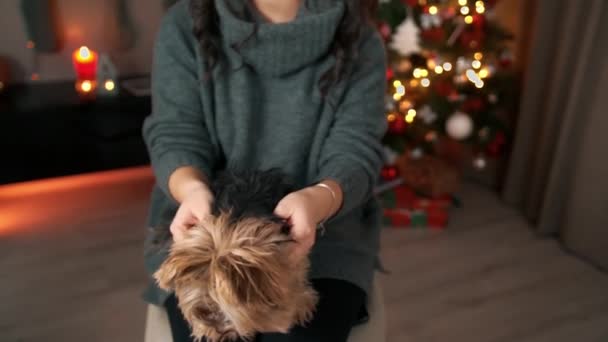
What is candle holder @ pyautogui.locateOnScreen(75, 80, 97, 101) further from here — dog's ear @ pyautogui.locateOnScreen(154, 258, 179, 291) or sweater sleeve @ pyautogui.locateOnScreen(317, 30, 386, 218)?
dog's ear @ pyautogui.locateOnScreen(154, 258, 179, 291)

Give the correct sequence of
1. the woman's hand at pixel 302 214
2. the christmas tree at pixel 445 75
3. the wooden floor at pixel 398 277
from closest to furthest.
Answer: the woman's hand at pixel 302 214
the wooden floor at pixel 398 277
the christmas tree at pixel 445 75

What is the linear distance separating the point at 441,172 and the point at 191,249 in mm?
1678

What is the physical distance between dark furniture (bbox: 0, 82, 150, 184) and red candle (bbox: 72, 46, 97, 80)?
0.26 ft

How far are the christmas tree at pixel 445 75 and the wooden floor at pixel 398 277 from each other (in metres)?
0.37

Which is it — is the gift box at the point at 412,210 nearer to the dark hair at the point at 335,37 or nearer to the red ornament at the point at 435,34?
the red ornament at the point at 435,34

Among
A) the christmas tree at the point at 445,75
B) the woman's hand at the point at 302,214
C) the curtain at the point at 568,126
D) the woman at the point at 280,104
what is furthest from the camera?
the christmas tree at the point at 445,75

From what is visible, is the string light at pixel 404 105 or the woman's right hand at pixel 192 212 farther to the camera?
the string light at pixel 404 105

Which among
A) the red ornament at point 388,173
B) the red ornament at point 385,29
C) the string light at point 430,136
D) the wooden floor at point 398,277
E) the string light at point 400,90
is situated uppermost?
the red ornament at point 385,29

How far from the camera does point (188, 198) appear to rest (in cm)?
81

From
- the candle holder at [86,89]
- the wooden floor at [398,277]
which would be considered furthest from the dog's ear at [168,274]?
the candle holder at [86,89]

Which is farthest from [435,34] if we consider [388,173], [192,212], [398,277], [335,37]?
[192,212]

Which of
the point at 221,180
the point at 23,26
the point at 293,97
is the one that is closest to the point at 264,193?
the point at 221,180

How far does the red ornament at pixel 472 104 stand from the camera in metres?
2.13

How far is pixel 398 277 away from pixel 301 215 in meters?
1.20
